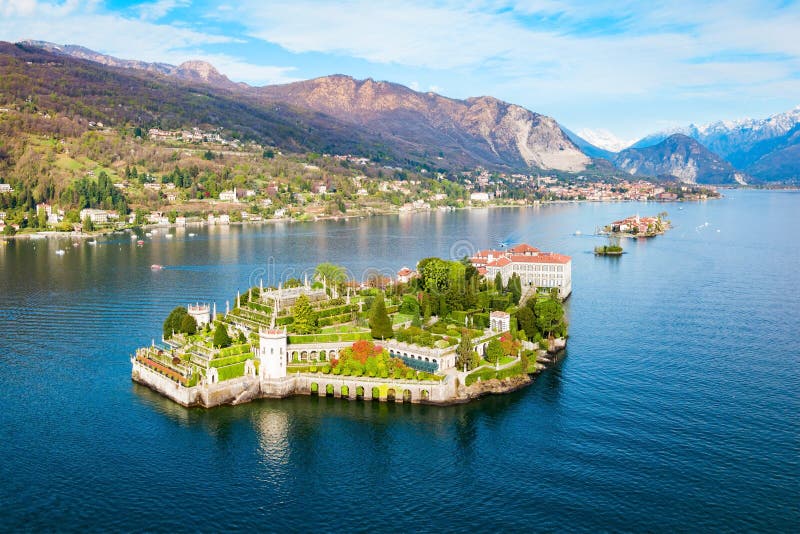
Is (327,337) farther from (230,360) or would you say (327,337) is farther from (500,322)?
(500,322)

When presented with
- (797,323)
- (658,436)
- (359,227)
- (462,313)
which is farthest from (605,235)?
(658,436)

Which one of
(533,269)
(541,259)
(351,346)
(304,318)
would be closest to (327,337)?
(351,346)

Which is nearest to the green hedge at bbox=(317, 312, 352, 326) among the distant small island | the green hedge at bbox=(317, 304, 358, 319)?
the green hedge at bbox=(317, 304, 358, 319)

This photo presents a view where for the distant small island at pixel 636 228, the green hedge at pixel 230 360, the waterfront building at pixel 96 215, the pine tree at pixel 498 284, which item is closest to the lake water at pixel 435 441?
the green hedge at pixel 230 360

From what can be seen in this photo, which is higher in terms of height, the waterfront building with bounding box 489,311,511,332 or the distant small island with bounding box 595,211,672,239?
the distant small island with bounding box 595,211,672,239

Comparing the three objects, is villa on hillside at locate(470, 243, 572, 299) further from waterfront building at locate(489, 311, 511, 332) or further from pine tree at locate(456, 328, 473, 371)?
pine tree at locate(456, 328, 473, 371)

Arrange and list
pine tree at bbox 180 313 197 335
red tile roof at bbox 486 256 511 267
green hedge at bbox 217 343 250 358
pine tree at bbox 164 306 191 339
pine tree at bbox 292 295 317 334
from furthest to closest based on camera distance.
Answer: red tile roof at bbox 486 256 511 267 < pine tree at bbox 164 306 191 339 < pine tree at bbox 180 313 197 335 < pine tree at bbox 292 295 317 334 < green hedge at bbox 217 343 250 358

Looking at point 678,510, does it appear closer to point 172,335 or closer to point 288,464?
point 288,464
